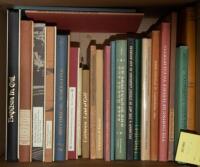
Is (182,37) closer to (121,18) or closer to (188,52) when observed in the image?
(188,52)

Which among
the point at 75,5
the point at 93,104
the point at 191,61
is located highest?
the point at 75,5

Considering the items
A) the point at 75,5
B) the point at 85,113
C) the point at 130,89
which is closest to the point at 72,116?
the point at 85,113

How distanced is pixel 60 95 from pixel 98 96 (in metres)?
0.10

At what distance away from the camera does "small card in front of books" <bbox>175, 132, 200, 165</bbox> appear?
0.80 meters

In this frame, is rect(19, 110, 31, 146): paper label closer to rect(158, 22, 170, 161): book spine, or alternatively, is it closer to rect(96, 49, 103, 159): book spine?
rect(96, 49, 103, 159): book spine

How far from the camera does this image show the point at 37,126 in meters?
0.85

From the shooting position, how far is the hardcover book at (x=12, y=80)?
838 millimetres

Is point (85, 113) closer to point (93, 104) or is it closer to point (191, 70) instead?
point (93, 104)

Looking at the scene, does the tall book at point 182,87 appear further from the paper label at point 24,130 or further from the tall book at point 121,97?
the paper label at point 24,130

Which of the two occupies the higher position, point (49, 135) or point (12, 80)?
point (12, 80)

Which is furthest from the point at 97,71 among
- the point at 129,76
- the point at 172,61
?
the point at 172,61

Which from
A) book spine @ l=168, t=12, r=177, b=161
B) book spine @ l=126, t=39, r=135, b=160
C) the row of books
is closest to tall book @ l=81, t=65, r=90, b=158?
the row of books

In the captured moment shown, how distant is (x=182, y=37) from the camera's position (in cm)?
87

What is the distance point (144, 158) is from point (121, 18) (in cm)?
35
